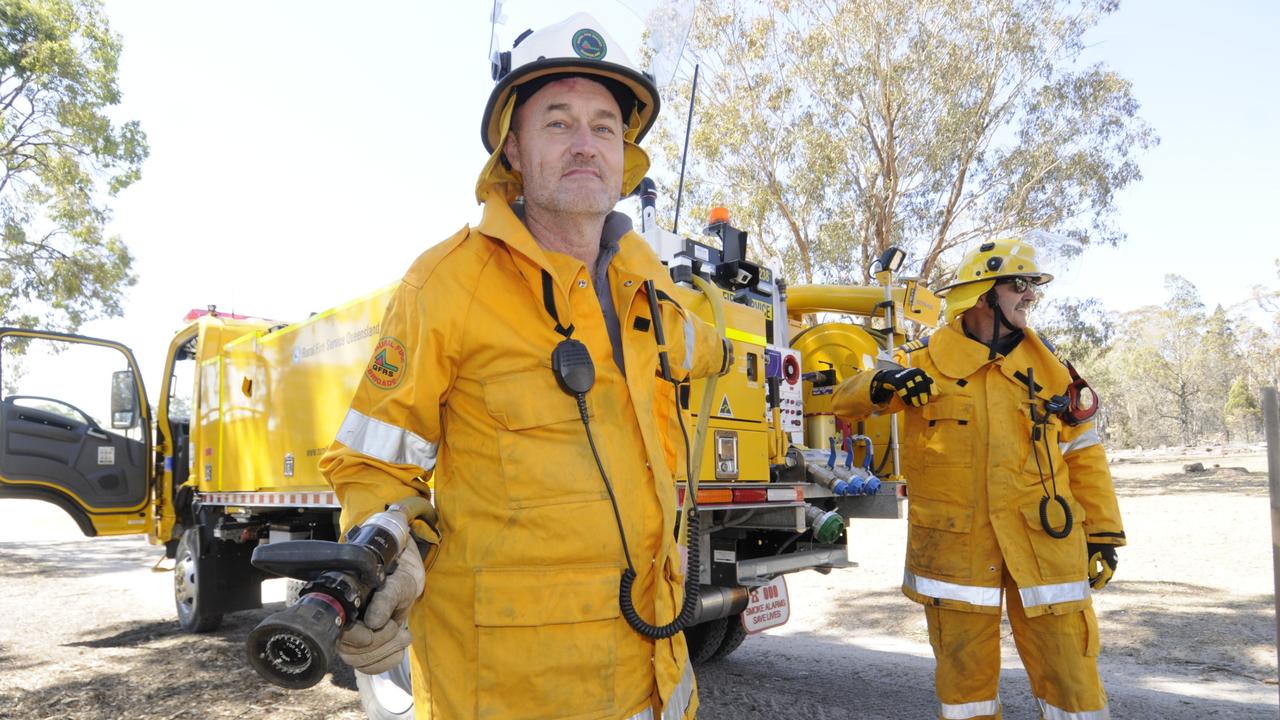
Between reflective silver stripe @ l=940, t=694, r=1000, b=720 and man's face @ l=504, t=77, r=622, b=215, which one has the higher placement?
man's face @ l=504, t=77, r=622, b=215

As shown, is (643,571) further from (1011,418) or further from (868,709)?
(868,709)

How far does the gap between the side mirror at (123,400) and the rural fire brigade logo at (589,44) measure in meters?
Answer: 6.35

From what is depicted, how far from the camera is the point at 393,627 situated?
1.35 metres

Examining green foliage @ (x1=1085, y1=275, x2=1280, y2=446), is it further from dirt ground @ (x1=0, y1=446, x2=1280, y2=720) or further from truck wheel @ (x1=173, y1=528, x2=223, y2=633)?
truck wheel @ (x1=173, y1=528, x2=223, y2=633)

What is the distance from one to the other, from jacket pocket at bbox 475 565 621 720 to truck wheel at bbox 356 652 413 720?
2.31 meters

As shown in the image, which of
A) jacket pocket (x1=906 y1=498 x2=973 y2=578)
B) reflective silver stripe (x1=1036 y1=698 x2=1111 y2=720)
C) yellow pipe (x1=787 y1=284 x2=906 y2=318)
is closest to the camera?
reflective silver stripe (x1=1036 y1=698 x2=1111 y2=720)

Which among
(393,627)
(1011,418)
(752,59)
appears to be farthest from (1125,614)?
(752,59)

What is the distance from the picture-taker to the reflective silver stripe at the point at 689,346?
214 cm

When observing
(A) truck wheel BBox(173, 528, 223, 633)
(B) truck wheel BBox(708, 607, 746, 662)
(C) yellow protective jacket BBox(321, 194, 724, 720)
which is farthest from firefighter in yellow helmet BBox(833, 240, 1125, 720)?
(A) truck wheel BBox(173, 528, 223, 633)

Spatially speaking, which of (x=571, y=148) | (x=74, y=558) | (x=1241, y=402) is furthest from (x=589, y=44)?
(x=1241, y=402)

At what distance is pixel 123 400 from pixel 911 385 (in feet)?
20.9

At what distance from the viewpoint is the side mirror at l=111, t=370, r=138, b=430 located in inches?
262

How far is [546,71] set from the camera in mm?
1893

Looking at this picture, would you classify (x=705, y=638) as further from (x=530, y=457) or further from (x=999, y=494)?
(x=530, y=457)
